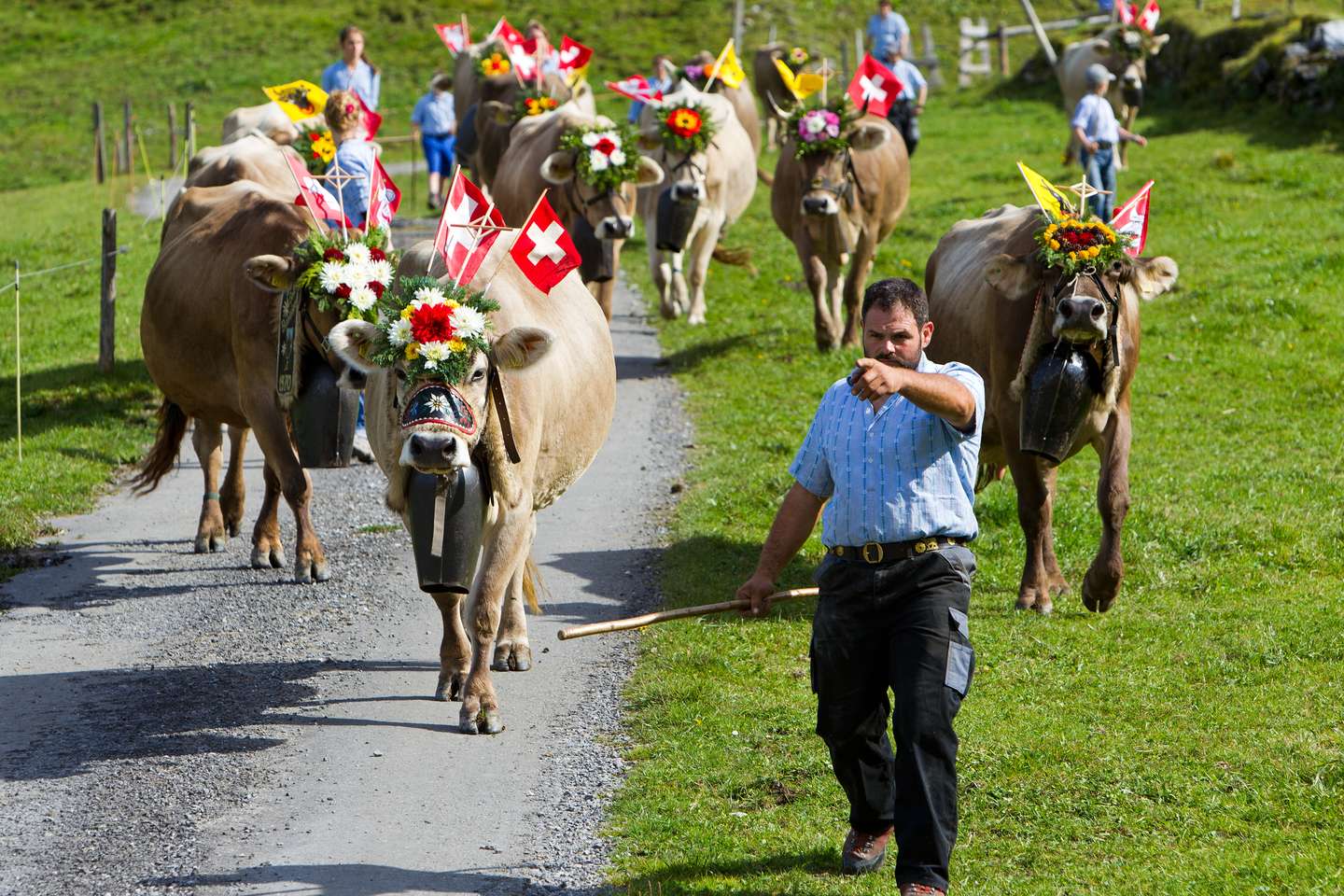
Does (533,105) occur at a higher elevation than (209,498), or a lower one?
higher

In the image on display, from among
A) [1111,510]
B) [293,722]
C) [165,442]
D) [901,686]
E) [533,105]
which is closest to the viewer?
[901,686]

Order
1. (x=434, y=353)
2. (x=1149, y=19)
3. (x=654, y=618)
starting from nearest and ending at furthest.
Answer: (x=654, y=618), (x=434, y=353), (x=1149, y=19)

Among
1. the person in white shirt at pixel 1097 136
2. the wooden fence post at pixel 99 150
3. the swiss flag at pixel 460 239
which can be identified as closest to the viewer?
the swiss flag at pixel 460 239

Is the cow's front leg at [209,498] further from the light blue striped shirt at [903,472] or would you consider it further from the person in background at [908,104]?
the person in background at [908,104]

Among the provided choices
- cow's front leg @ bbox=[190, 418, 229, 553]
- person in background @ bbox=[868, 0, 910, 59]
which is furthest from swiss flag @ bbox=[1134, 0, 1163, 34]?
cow's front leg @ bbox=[190, 418, 229, 553]

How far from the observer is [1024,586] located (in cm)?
907

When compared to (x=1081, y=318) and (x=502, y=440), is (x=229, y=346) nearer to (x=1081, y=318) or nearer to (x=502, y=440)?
(x=502, y=440)

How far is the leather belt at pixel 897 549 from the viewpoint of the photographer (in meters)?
5.50

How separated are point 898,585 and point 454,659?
306 centimetres

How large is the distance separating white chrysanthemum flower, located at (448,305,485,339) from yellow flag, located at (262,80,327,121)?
29.0 feet

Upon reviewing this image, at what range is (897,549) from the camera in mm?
5516

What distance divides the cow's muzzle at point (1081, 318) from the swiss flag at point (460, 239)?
118 inches

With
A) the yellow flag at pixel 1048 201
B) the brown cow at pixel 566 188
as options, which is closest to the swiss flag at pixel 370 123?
the brown cow at pixel 566 188

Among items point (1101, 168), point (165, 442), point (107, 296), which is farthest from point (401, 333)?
point (1101, 168)
